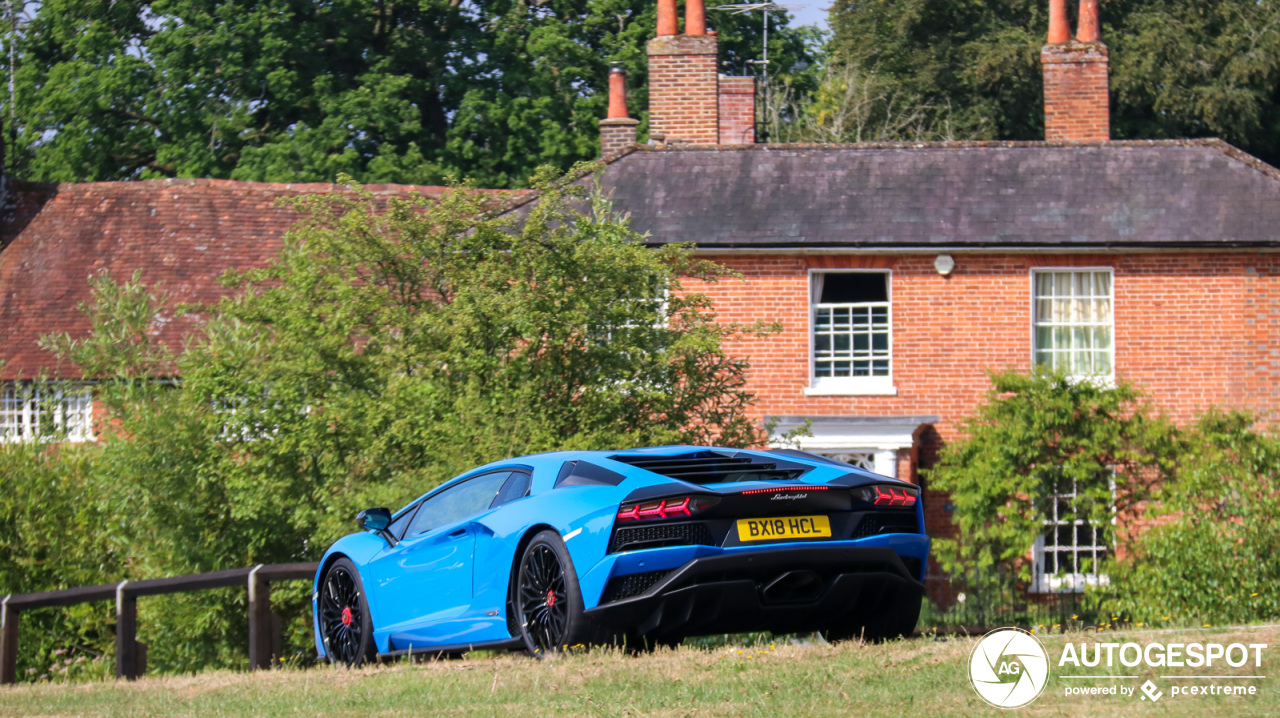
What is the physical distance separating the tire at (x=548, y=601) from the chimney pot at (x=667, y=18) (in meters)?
19.1

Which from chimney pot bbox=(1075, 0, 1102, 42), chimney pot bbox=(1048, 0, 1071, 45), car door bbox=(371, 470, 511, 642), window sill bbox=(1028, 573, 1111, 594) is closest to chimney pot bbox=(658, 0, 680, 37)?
chimney pot bbox=(1048, 0, 1071, 45)

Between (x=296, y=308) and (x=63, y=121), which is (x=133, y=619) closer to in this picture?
(x=296, y=308)

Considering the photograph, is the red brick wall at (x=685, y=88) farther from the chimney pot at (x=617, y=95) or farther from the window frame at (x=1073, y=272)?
the chimney pot at (x=617, y=95)

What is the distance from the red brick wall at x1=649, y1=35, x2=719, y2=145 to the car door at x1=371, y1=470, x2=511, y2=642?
54.2 feet

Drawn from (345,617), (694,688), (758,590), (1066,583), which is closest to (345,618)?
(345,617)

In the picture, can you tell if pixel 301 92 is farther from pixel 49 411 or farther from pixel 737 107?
pixel 49 411

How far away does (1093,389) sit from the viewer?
2055cm

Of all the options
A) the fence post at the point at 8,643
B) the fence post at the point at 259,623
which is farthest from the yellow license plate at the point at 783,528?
the fence post at the point at 8,643

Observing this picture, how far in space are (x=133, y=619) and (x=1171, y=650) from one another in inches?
308

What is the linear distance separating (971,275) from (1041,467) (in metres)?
3.55

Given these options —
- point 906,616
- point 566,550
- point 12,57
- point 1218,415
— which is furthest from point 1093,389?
point 12,57

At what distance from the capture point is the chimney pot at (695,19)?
2556 centimetres

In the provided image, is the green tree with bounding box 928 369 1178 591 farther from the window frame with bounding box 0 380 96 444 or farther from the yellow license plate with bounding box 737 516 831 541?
the yellow license plate with bounding box 737 516 831 541

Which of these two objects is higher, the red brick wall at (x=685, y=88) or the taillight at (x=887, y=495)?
the red brick wall at (x=685, y=88)
